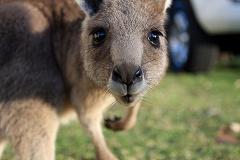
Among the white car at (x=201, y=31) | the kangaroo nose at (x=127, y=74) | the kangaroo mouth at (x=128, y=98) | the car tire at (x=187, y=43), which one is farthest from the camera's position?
the car tire at (x=187, y=43)

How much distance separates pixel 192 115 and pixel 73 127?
122 cm

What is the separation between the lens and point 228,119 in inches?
239

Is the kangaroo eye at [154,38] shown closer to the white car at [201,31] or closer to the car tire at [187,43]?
the white car at [201,31]

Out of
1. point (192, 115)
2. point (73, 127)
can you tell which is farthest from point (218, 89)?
point (73, 127)

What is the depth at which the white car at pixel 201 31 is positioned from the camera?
308 inches

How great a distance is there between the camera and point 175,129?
227 inches

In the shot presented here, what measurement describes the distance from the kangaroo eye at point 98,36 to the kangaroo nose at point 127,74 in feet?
1.44

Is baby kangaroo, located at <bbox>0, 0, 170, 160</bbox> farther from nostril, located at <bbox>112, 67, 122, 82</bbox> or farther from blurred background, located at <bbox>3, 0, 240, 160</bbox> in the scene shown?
blurred background, located at <bbox>3, 0, 240, 160</bbox>

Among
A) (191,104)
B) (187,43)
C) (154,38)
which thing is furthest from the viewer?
(187,43)

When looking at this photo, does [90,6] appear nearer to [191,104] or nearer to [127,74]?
[127,74]

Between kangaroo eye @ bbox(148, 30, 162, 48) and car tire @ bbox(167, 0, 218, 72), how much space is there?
4.67 m

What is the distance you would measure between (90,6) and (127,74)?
87 cm

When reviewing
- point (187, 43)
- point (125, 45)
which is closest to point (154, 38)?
point (125, 45)

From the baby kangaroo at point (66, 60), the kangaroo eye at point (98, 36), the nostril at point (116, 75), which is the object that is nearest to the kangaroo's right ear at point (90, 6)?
the baby kangaroo at point (66, 60)
